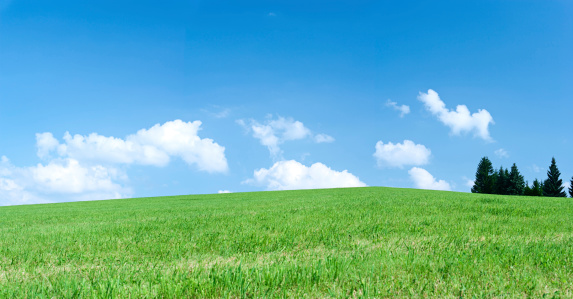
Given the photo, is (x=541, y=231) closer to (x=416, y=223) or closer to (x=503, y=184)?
(x=416, y=223)

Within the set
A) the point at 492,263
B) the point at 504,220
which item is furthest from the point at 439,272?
the point at 504,220

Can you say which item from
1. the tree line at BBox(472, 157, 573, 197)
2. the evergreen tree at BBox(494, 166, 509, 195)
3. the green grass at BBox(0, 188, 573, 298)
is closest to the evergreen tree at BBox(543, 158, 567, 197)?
the tree line at BBox(472, 157, 573, 197)

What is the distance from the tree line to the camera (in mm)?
85312

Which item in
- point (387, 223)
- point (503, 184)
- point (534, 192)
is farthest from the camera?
point (503, 184)

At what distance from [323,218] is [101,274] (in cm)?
600

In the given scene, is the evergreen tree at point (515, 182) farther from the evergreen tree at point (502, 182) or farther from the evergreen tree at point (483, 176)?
the evergreen tree at point (483, 176)

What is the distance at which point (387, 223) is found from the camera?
8.56m

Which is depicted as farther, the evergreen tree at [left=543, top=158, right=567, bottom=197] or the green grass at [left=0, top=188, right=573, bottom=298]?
the evergreen tree at [left=543, top=158, right=567, bottom=197]

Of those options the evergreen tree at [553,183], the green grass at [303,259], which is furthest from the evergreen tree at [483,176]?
the green grass at [303,259]

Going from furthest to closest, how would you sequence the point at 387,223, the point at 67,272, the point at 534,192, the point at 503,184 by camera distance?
the point at 503,184, the point at 534,192, the point at 387,223, the point at 67,272

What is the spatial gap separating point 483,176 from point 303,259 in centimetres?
10884

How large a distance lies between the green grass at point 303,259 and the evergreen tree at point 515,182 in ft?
300

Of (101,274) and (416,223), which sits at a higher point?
(416,223)

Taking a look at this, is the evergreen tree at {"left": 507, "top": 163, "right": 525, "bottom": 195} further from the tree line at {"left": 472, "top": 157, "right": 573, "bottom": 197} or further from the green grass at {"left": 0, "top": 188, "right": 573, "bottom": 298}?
the green grass at {"left": 0, "top": 188, "right": 573, "bottom": 298}
